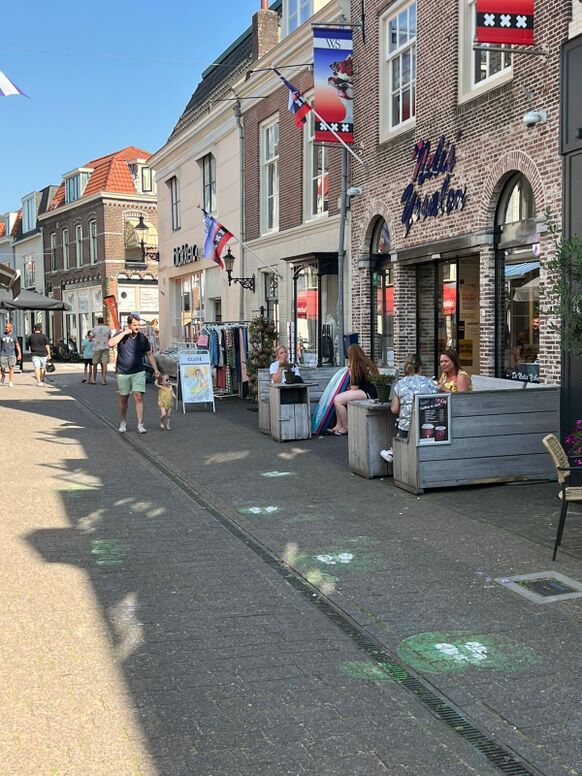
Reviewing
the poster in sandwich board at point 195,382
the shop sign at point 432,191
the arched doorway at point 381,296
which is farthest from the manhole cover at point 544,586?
the poster in sandwich board at point 195,382

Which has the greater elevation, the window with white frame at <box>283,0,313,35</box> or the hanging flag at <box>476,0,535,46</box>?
the window with white frame at <box>283,0,313,35</box>

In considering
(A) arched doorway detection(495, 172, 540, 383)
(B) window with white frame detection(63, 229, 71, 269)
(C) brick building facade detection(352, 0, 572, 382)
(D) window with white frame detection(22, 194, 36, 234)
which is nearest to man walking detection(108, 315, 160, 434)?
(C) brick building facade detection(352, 0, 572, 382)

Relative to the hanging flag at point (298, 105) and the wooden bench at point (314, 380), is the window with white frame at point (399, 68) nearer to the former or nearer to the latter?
the hanging flag at point (298, 105)

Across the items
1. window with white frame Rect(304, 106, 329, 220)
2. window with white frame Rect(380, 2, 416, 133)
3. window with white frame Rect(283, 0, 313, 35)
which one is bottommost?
window with white frame Rect(304, 106, 329, 220)

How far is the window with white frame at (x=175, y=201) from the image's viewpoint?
1123 inches

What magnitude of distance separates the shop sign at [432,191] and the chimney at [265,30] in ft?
32.0

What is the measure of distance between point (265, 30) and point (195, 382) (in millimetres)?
10913

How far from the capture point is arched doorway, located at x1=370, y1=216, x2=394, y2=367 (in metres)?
15.4

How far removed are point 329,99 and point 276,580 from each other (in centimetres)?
1214

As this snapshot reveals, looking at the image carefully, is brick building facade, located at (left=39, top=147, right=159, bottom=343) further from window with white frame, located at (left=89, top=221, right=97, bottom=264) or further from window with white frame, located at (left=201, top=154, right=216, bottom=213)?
window with white frame, located at (left=201, top=154, right=216, bottom=213)

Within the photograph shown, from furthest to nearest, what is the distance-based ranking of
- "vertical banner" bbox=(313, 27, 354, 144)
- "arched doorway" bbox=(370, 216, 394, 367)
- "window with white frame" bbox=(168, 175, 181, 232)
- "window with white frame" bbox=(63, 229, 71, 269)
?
"window with white frame" bbox=(63, 229, 71, 269), "window with white frame" bbox=(168, 175, 181, 232), "vertical banner" bbox=(313, 27, 354, 144), "arched doorway" bbox=(370, 216, 394, 367)

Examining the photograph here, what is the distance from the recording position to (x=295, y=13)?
62.9 ft

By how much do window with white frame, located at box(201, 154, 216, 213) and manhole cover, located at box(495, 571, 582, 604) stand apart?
20781mm

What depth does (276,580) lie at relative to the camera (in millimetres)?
5590
